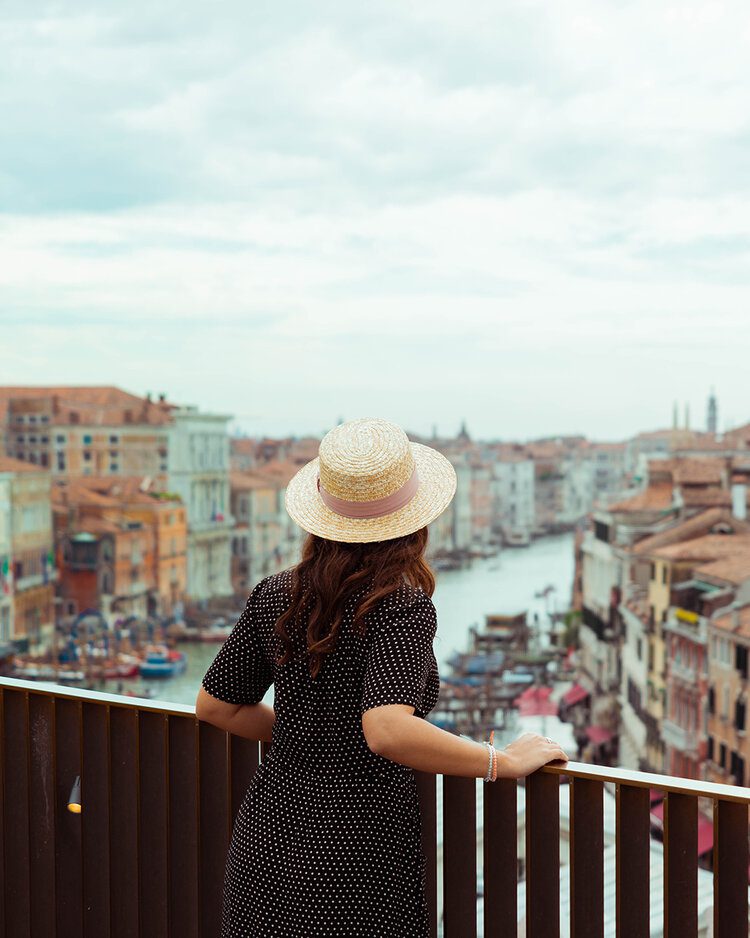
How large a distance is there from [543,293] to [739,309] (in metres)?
11.7

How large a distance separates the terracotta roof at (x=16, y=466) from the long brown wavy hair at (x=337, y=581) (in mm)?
45700

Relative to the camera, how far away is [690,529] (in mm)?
39250

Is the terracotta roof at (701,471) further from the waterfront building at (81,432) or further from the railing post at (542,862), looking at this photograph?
the railing post at (542,862)

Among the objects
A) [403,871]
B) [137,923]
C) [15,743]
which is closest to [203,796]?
[137,923]

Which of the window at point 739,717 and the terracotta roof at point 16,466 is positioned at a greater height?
the terracotta roof at point 16,466

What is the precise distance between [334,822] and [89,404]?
1983 inches

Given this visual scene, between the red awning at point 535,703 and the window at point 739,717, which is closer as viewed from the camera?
the window at point 739,717

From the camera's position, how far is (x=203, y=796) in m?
1.73

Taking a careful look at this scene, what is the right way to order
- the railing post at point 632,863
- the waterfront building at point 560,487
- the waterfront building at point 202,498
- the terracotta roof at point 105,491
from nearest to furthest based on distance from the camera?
the railing post at point 632,863 < the terracotta roof at point 105,491 < the waterfront building at point 202,498 < the waterfront building at point 560,487

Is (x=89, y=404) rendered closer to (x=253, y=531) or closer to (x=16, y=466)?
(x=16, y=466)

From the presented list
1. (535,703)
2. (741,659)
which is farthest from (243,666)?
(535,703)

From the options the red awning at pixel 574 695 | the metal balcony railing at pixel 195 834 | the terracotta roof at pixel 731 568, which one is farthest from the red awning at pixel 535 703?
the metal balcony railing at pixel 195 834

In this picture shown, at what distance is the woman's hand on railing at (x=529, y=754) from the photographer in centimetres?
132

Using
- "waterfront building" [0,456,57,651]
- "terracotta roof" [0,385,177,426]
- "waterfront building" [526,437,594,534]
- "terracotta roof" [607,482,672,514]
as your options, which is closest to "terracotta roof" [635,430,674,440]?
"waterfront building" [526,437,594,534]
